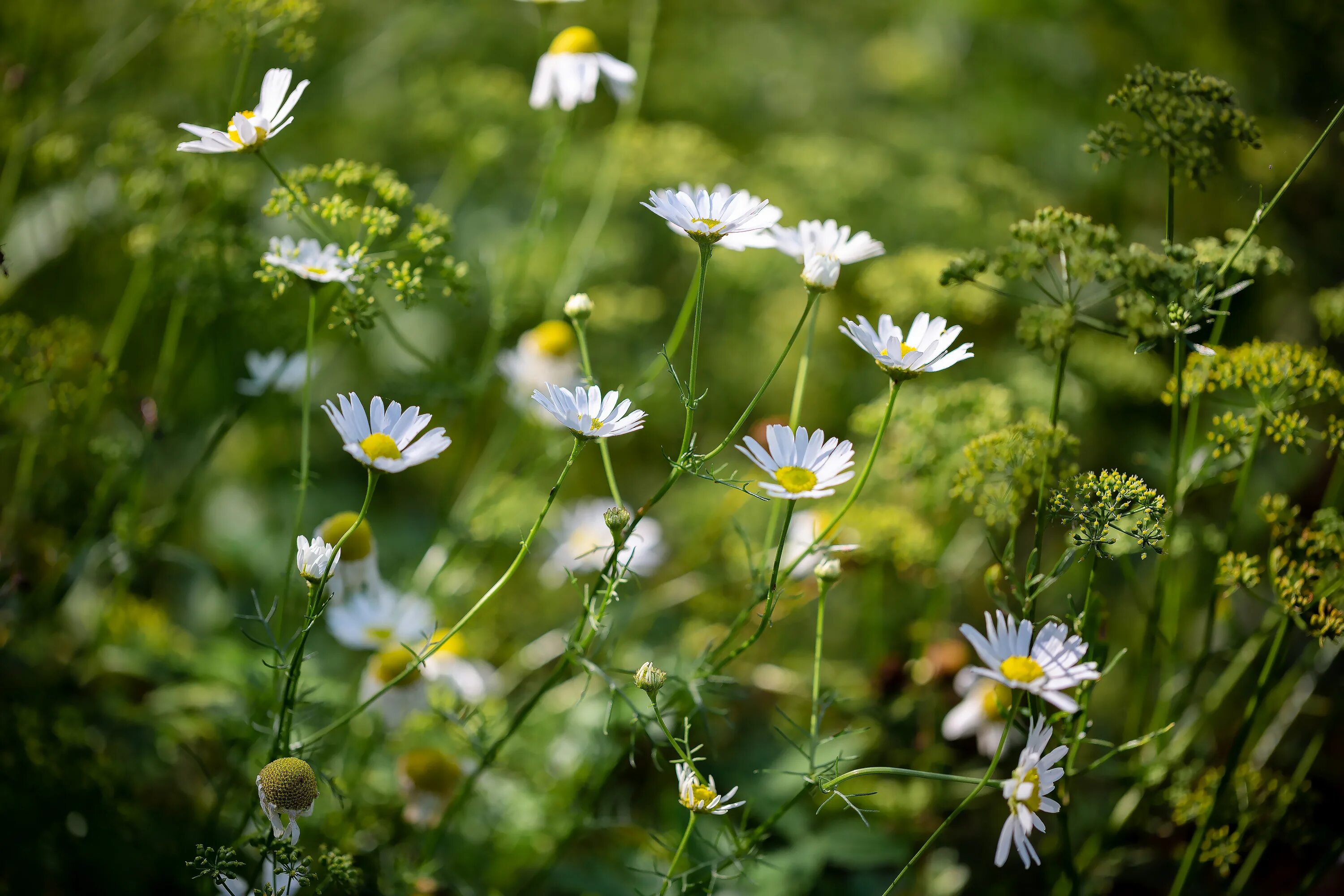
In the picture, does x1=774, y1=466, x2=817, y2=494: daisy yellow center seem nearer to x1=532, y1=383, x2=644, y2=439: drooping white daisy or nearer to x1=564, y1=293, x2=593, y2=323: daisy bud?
x1=532, y1=383, x2=644, y2=439: drooping white daisy

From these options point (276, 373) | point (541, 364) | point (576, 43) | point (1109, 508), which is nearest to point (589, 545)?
point (541, 364)

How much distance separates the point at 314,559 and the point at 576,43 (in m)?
0.91

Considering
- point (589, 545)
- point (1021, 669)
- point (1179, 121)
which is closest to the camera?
point (1021, 669)

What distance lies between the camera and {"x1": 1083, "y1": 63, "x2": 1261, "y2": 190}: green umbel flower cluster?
3.26ft

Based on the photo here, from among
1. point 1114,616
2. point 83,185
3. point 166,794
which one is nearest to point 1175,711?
point 1114,616

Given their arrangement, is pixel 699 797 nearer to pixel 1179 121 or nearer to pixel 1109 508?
pixel 1109 508

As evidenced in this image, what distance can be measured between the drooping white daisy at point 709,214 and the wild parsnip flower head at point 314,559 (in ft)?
1.42

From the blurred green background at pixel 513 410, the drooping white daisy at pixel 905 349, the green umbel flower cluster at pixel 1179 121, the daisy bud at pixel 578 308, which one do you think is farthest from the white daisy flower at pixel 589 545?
the green umbel flower cluster at pixel 1179 121

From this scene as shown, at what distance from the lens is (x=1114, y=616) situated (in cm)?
195

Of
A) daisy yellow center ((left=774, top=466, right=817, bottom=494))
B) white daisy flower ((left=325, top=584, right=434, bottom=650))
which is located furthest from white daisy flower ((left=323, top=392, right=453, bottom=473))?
white daisy flower ((left=325, top=584, right=434, bottom=650))

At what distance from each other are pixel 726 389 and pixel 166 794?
1.38 m

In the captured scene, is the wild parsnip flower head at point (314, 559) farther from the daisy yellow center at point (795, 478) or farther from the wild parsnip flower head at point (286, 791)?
the daisy yellow center at point (795, 478)

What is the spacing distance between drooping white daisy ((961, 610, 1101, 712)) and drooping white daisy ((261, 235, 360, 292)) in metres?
0.70

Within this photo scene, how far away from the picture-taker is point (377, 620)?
1.28m
